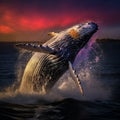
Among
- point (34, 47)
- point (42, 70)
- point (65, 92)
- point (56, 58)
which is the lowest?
point (65, 92)

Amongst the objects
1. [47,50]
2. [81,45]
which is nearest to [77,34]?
[81,45]

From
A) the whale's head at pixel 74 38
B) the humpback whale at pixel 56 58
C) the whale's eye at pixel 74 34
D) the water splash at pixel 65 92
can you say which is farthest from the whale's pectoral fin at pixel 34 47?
the water splash at pixel 65 92

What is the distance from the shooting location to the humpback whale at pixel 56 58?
717 inches

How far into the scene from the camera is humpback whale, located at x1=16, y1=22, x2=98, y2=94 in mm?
18219

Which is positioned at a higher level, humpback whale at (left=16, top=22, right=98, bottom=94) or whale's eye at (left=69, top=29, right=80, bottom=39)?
whale's eye at (left=69, top=29, right=80, bottom=39)

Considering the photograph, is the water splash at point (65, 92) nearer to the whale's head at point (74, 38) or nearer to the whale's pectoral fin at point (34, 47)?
the whale's head at point (74, 38)

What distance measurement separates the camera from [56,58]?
59.5 ft

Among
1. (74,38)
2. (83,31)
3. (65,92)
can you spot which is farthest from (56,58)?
(65,92)

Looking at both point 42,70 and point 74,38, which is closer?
point 42,70

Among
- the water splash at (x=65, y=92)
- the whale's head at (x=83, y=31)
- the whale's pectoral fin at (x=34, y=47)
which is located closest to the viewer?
the whale's pectoral fin at (x=34, y=47)

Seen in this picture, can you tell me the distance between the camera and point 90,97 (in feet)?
66.4

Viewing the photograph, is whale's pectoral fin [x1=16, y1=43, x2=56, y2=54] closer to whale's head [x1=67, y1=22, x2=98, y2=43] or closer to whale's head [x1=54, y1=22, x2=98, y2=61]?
whale's head [x1=54, y1=22, x2=98, y2=61]

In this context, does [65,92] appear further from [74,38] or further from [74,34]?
[74,34]

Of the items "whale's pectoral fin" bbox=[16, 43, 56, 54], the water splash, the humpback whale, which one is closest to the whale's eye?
the humpback whale
